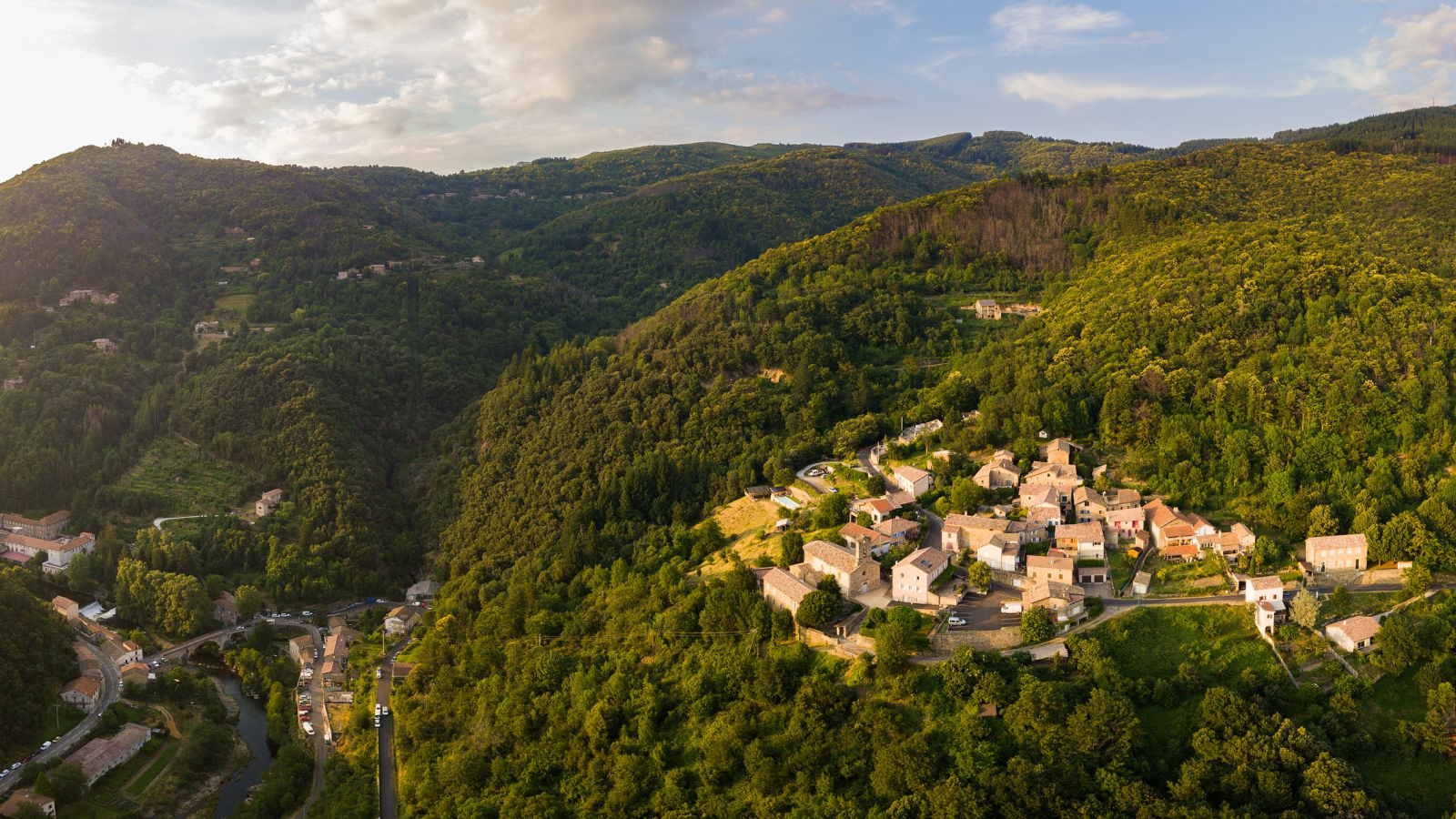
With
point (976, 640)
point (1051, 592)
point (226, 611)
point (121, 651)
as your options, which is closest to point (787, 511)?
point (976, 640)

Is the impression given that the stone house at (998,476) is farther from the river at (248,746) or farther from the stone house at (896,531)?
the river at (248,746)

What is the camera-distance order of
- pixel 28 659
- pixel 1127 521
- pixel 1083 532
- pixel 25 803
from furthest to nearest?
pixel 28 659 < pixel 1127 521 < pixel 25 803 < pixel 1083 532

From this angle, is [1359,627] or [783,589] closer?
[1359,627]

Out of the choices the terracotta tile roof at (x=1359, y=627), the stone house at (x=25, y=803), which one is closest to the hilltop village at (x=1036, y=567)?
the terracotta tile roof at (x=1359, y=627)

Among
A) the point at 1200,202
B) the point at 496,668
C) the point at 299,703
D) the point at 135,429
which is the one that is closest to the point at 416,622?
the point at 299,703

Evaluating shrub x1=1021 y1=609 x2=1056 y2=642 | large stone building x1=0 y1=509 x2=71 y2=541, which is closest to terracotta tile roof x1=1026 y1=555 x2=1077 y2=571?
shrub x1=1021 y1=609 x2=1056 y2=642

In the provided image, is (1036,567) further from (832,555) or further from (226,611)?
(226,611)
